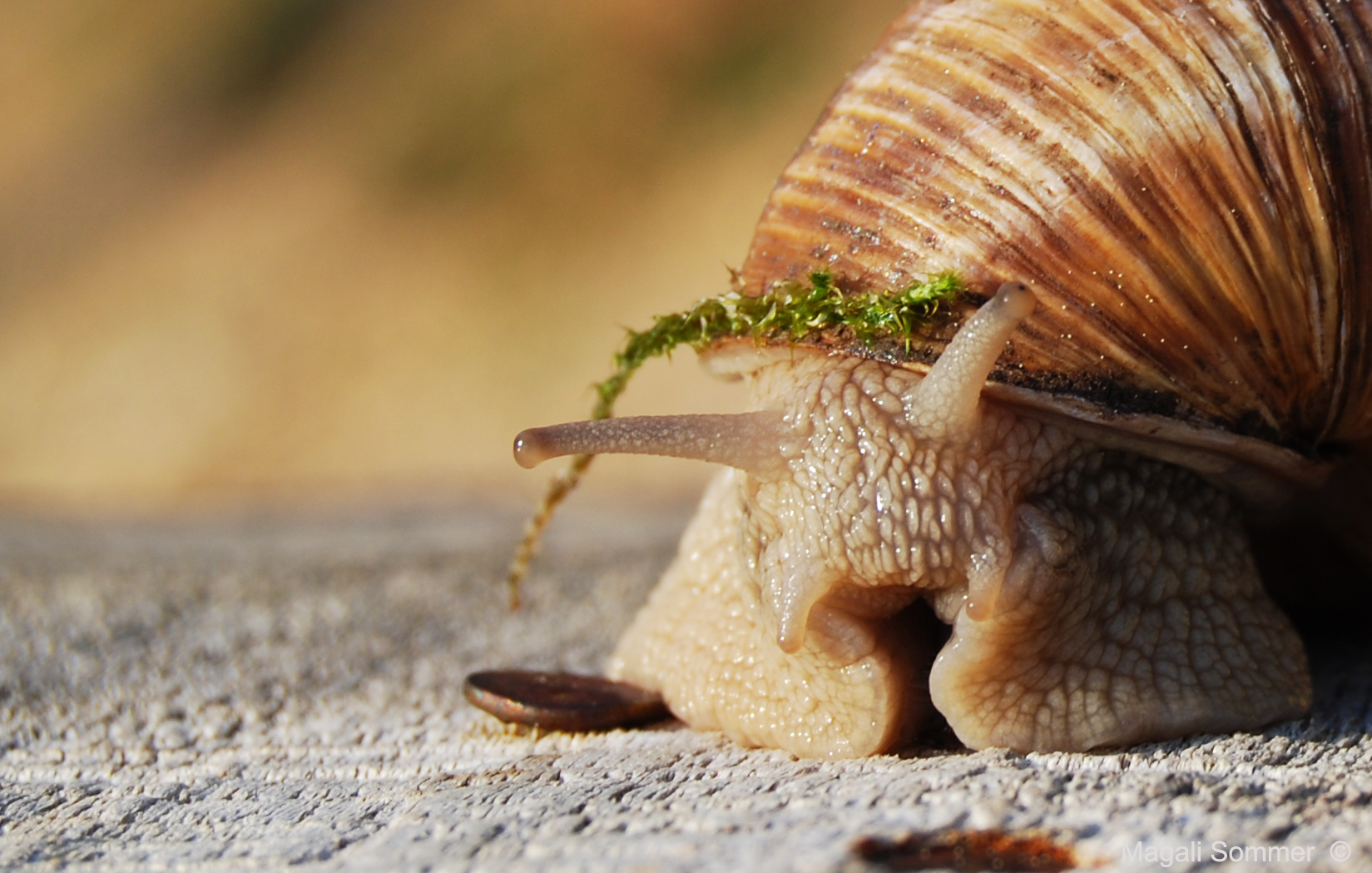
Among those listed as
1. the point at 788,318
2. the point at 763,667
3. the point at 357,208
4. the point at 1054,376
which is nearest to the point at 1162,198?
the point at 1054,376

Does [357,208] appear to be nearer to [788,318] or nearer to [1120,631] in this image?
[788,318]

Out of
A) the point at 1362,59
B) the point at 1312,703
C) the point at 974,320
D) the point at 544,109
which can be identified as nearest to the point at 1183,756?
the point at 1312,703

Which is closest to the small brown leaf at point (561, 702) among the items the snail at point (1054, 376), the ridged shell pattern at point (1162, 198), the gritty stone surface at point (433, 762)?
the gritty stone surface at point (433, 762)

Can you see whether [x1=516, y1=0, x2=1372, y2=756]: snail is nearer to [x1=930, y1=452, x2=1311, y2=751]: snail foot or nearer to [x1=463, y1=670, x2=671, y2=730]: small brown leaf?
[x1=930, y1=452, x2=1311, y2=751]: snail foot

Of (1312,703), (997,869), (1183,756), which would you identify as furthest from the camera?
(1312,703)

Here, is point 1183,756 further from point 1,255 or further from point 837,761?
point 1,255

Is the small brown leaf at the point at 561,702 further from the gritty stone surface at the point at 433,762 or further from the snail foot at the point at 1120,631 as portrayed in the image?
the snail foot at the point at 1120,631

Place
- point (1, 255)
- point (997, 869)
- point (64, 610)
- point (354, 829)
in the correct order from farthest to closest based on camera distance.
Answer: point (1, 255) < point (64, 610) < point (354, 829) < point (997, 869)
